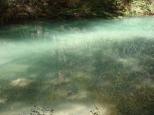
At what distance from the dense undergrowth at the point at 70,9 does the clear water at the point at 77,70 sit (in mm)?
1287

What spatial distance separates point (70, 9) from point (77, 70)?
7.89m

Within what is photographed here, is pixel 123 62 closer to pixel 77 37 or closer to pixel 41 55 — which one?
pixel 41 55

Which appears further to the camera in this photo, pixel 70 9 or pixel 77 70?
pixel 70 9

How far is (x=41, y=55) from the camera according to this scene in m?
8.52

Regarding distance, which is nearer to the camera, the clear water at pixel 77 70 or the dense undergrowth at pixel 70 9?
the clear water at pixel 77 70

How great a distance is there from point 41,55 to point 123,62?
2.22m

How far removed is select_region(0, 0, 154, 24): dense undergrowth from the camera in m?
13.3

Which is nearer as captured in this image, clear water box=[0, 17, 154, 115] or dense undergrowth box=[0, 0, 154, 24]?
clear water box=[0, 17, 154, 115]

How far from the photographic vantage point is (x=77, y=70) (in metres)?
7.26

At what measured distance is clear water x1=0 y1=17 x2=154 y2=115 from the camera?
5.44 m

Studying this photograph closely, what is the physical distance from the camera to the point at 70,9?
1473cm

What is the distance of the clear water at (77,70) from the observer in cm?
544

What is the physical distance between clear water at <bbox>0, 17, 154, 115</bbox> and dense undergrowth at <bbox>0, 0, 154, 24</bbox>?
129 centimetres

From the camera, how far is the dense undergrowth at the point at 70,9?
1327 cm
